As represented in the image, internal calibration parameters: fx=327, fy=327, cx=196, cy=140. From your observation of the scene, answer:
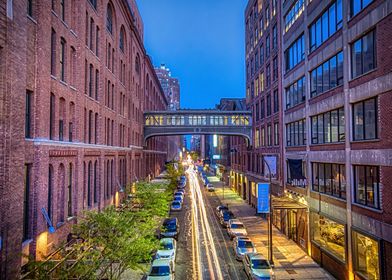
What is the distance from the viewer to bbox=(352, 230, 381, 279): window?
17953mm

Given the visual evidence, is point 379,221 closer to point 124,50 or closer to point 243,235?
point 243,235

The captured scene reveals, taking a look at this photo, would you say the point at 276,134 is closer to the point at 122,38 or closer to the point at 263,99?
the point at 263,99

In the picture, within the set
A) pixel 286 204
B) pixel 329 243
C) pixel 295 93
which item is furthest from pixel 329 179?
pixel 295 93

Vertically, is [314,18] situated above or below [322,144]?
above

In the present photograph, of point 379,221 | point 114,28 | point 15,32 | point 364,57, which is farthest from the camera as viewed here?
point 114,28

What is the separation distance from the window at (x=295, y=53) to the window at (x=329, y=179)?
34.0 feet

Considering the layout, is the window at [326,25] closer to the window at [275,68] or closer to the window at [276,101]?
the window at [275,68]

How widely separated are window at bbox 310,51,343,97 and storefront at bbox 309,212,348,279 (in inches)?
383

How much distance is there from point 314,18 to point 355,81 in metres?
9.12

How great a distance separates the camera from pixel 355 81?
20000 millimetres

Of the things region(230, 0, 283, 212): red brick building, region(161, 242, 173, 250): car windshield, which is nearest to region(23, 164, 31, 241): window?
region(161, 242, 173, 250): car windshield

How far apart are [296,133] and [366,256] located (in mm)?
14904

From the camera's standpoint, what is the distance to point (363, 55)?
63.4 ft

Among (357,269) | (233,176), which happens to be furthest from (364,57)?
(233,176)
